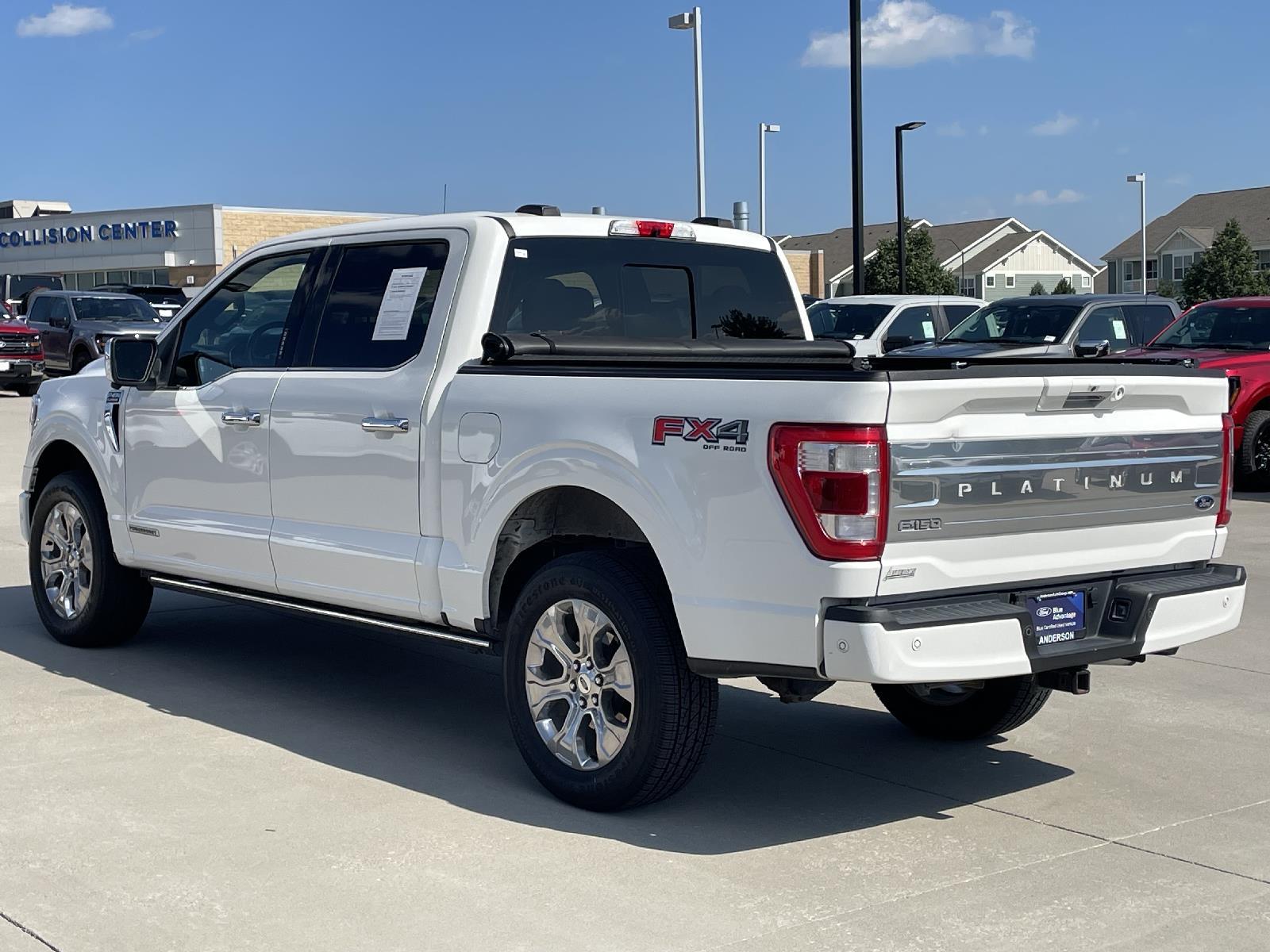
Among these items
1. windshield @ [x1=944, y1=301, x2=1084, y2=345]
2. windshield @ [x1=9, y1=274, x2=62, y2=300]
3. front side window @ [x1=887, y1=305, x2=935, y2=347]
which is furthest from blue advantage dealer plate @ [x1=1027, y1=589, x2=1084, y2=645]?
windshield @ [x1=9, y1=274, x2=62, y2=300]

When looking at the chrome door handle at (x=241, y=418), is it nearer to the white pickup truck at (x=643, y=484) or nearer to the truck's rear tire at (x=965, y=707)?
the white pickup truck at (x=643, y=484)

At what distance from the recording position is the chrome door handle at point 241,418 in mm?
6462

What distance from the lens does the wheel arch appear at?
540 centimetres

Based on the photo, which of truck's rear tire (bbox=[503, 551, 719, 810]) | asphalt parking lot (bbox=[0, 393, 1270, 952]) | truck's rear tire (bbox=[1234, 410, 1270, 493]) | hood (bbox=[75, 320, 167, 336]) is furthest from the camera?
hood (bbox=[75, 320, 167, 336])

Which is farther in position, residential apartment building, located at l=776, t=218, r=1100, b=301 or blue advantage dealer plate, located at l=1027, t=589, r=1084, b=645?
residential apartment building, located at l=776, t=218, r=1100, b=301

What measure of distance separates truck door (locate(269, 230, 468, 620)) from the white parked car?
41.3ft

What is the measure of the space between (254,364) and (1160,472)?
367cm

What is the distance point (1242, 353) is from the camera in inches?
573

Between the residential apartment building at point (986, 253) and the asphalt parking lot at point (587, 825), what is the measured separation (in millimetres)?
78611

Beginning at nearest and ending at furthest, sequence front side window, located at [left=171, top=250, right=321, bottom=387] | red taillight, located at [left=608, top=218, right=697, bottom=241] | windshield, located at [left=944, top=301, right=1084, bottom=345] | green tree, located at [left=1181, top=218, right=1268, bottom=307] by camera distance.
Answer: red taillight, located at [left=608, top=218, right=697, bottom=241] → front side window, located at [left=171, top=250, right=321, bottom=387] → windshield, located at [left=944, top=301, right=1084, bottom=345] → green tree, located at [left=1181, top=218, right=1268, bottom=307]

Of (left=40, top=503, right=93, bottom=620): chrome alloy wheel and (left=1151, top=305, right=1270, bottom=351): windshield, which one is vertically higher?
(left=1151, top=305, right=1270, bottom=351): windshield

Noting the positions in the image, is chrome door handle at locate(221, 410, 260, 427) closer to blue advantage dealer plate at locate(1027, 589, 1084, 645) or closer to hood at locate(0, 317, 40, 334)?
blue advantage dealer plate at locate(1027, 589, 1084, 645)

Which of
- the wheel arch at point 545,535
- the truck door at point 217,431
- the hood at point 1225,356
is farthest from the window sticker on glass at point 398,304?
the hood at point 1225,356

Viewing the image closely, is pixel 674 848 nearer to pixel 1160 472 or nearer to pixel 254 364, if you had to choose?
pixel 1160 472
